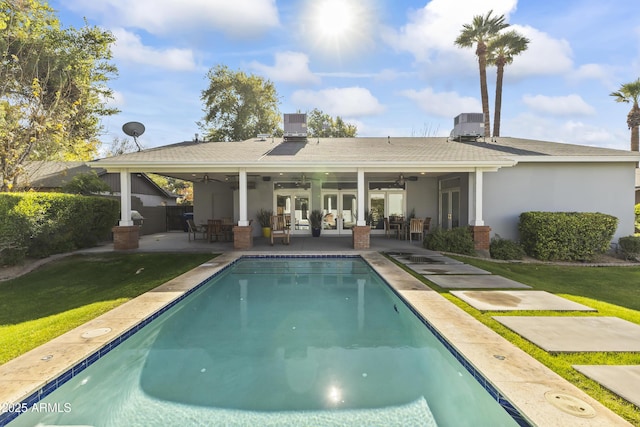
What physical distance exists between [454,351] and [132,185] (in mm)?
19591

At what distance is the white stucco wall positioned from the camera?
10.9 m

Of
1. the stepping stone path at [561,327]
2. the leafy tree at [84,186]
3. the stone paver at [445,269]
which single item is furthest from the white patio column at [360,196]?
the leafy tree at [84,186]

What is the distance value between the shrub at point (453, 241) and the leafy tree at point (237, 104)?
21644mm

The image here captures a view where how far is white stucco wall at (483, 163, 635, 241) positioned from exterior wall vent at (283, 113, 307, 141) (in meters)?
8.12

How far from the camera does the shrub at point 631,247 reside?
32.6 feet

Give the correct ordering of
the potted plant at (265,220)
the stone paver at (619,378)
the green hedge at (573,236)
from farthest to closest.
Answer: the potted plant at (265,220)
the green hedge at (573,236)
the stone paver at (619,378)

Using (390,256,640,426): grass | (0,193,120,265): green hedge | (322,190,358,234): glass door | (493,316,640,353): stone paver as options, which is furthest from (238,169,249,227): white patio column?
(493,316,640,353): stone paver

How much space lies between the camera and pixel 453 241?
33.2ft

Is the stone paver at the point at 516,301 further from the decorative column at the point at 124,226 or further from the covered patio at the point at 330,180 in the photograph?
the decorative column at the point at 124,226

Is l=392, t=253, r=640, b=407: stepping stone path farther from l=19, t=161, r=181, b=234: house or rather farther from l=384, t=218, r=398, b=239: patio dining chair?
l=19, t=161, r=181, b=234: house

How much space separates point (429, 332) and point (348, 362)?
1224 mm

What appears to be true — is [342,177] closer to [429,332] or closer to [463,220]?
[463,220]

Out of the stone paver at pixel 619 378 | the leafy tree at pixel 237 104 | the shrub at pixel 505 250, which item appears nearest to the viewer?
the stone paver at pixel 619 378

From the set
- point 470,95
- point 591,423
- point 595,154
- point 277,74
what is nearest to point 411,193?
point 595,154
